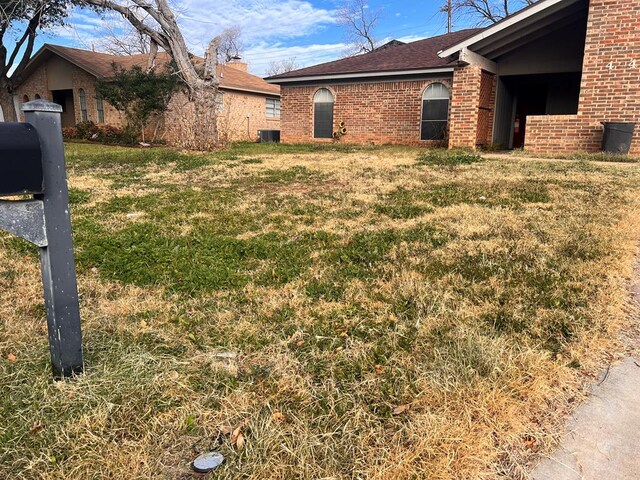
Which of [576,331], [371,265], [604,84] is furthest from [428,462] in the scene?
[604,84]

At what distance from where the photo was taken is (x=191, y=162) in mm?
11539

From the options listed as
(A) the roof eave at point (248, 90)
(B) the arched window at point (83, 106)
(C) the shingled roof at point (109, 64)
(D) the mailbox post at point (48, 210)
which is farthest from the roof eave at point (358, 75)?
(D) the mailbox post at point (48, 210)

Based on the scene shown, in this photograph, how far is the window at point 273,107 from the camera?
95.2 feet

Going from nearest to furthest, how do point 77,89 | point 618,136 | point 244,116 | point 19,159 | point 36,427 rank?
point 19,159, point 36,427, point 618,136, point 77,89, point 244,116

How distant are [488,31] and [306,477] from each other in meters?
14.3

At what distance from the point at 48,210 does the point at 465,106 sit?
1376 cm

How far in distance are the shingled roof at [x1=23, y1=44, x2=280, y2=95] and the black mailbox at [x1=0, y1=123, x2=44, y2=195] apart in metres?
23.3

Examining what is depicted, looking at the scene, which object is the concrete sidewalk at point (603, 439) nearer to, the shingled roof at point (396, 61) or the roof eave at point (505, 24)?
the roof eave at point (505, 24)

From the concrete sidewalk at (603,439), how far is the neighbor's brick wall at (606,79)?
11625 mm

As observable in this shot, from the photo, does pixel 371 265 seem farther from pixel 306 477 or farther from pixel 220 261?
pixel 306 477

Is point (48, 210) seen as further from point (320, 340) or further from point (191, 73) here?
point (191, 73)

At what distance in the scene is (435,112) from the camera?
56.9 ft

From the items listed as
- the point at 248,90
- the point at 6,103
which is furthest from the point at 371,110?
the point at 6,103

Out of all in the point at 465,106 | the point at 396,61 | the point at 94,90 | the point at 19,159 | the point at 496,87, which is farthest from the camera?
the point at 94,90
